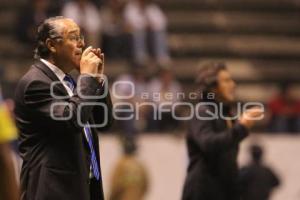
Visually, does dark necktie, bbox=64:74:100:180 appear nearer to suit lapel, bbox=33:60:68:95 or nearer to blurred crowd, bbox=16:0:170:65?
suit lapel, bbox=33:60:68:95

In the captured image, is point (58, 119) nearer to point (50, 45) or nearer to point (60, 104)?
point (60, 104)

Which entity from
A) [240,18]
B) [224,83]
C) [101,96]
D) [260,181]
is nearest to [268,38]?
[240,18]

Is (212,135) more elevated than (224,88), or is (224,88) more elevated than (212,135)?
(224,88)

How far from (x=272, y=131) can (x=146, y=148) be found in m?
1.63

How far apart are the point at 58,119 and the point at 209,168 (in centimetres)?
182

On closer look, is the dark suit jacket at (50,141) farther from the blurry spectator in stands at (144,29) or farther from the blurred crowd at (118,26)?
the blurry spectator in stands at (144,29)

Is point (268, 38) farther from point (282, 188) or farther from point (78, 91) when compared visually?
point (78, 91)

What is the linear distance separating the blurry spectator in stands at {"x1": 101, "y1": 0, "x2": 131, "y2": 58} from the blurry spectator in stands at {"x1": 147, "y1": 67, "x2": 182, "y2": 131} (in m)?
0.97

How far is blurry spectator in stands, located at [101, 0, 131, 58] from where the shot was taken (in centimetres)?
1363

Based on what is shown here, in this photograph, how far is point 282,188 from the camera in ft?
39.8

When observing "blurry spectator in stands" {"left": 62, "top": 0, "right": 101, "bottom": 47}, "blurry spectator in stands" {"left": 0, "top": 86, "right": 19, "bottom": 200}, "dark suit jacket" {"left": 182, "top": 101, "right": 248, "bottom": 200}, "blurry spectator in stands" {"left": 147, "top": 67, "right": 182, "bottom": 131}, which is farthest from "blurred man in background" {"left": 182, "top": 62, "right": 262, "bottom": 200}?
"blurry spectator in stands" {"left": 62, "top": 0, "right": 101, "bottom": 47}

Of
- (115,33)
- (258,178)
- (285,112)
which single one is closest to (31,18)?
(115,33)

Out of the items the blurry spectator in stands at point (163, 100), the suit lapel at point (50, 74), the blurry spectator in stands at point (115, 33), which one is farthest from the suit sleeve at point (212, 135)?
the blurry spectator in stands at point (115, 33)

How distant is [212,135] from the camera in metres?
6.58
